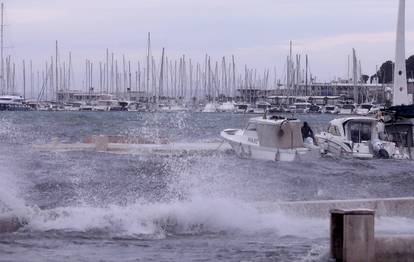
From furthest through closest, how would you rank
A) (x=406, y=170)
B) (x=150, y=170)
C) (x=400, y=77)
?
(x=400, y=77) → (x=406, y=170) → (x=150, y=170)

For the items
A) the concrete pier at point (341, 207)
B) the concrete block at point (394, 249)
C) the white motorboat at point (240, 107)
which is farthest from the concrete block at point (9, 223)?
the white motorboat at point (240, 107)

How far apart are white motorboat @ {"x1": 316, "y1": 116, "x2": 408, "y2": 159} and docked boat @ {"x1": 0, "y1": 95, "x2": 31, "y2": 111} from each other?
7343 centimetres

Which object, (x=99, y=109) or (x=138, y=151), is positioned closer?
(x=138, y=151)

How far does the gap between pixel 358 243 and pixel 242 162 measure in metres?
23.4

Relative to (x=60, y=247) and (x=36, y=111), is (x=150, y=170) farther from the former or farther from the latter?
(x=36, y=111)

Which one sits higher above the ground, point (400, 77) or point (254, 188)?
point (400, 77)

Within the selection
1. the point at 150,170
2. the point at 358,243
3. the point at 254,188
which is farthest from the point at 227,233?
the point at 150,170

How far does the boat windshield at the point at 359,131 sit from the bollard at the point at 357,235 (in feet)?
89.2

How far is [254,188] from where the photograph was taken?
25.6 metres

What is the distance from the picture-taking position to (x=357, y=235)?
1225 centimetres

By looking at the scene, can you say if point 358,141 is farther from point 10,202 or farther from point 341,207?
point 10,202

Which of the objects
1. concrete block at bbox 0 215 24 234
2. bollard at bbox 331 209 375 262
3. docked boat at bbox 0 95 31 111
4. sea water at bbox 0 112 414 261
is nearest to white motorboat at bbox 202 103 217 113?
docked boat at bbox 0 95 31 111

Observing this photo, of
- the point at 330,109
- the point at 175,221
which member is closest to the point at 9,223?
the point at 175,221

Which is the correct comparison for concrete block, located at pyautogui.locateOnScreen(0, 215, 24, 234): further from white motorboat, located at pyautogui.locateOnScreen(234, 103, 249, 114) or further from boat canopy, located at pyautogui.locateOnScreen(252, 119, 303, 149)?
white motorboat, located at pyautogui.locateOnScreen(234, 103, 249, 114)
